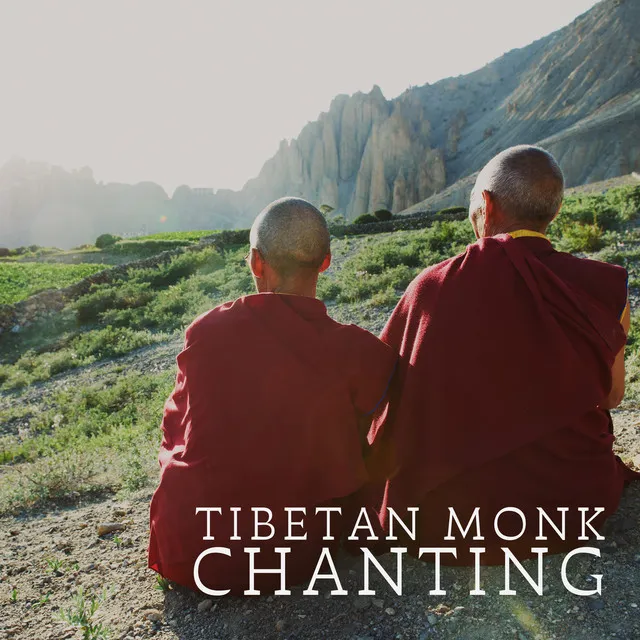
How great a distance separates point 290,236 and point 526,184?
1097mm

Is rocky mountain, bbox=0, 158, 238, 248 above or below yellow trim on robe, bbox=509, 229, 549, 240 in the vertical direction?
above

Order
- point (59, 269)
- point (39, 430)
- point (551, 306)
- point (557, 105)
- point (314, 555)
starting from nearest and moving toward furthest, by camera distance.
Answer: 1. point (551, 306)
2. point (314, 555)
3. point (39, 430)
4. point (59, 269)
5. point (557, 105)

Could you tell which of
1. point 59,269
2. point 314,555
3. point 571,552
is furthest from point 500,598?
point 59,269

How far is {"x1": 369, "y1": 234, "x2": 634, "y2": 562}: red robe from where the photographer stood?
2.27m

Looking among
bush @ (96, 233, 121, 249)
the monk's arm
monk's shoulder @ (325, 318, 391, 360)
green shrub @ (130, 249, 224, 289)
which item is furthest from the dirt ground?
bush @ (96, 233, 121, 249)

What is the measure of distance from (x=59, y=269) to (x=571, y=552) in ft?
88.3

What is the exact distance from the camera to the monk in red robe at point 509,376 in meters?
2.27

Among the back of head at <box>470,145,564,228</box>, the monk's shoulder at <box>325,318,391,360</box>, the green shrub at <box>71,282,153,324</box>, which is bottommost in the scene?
the green shrub at <box>71,282,153,324</box>

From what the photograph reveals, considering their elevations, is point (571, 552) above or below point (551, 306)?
below

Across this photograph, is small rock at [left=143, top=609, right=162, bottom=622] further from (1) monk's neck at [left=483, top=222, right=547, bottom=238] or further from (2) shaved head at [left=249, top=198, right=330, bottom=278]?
(1) monk's neck at [left=483, top=222, right=547, bottom=238]

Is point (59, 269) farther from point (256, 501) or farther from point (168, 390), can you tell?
point (256, 501)

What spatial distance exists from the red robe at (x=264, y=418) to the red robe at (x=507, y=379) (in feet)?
0.85

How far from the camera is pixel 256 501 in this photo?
2.48m

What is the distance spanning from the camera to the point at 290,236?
2.50 meters
